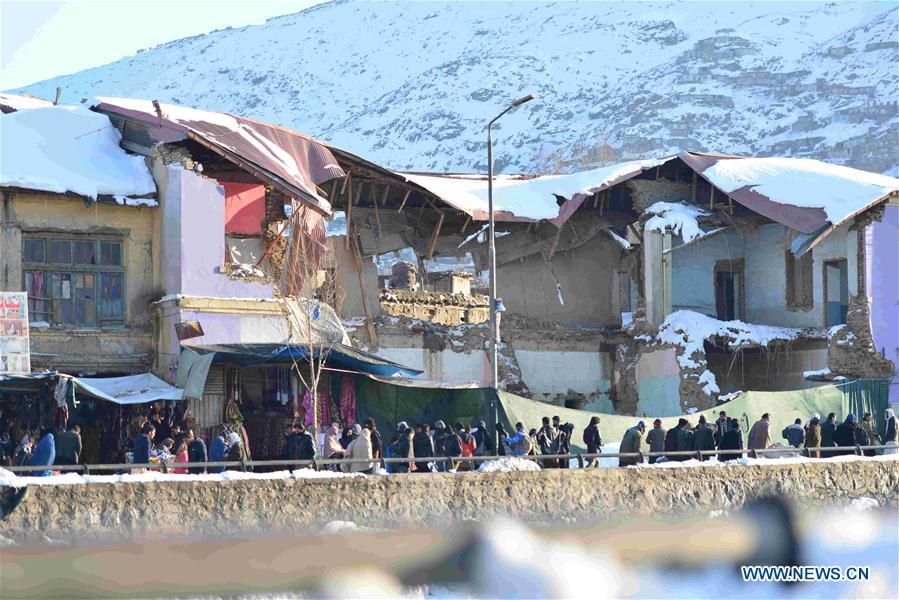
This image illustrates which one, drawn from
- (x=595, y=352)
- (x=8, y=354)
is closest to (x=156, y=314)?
(x=8, y=354)

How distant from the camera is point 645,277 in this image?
4131 cm

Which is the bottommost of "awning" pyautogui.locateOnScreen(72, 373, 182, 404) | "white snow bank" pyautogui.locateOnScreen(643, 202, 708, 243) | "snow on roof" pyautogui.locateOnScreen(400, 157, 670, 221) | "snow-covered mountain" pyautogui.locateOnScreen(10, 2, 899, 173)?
"awning" pyautogui.locateOnScreen(72, 373, 182, 404)

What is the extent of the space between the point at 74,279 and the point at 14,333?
3057mm

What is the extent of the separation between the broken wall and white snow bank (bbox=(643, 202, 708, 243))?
103 inches

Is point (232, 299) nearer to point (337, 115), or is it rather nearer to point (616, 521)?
point (616, 521)

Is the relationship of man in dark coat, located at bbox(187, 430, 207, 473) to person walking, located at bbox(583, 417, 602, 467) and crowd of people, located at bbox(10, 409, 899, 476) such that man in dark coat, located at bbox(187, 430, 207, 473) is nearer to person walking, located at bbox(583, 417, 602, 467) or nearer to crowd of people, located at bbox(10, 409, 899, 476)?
crowd of people, located at bbox(10, 409, 899, 476)

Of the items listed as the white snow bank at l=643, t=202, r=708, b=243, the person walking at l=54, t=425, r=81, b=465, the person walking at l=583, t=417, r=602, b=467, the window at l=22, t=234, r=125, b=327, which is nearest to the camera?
the person walking at l=54, t=425, r=81, b=465

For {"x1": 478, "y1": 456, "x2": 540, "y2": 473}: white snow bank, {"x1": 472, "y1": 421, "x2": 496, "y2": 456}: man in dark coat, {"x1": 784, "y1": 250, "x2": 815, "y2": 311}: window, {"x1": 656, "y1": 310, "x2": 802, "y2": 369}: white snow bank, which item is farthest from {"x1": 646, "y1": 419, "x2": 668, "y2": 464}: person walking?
{"x1": 784, "y1": 250, "x2": 815, "y2": 311}: window

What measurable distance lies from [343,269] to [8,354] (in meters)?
13.8

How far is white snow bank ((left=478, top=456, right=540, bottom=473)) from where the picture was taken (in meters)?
20.9

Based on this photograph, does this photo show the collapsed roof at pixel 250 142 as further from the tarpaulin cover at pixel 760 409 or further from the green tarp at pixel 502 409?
the tarpaulin cover at pixel 760 409

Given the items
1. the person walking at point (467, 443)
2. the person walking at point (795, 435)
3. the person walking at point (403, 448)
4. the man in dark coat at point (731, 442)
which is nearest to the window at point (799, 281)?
the person walking at point (795, 435)

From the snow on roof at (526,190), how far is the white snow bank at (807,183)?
86.6 inches

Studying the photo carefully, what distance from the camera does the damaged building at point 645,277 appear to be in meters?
Result: 39.1
